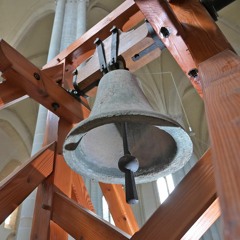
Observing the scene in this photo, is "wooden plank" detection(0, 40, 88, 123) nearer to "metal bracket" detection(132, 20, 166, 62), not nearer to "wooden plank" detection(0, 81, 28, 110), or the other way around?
"wooden plank" detection(0, 81, 28, 110)

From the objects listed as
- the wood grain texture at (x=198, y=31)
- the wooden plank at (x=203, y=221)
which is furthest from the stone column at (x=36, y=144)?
the wood grain texture at (x=198, y=31)

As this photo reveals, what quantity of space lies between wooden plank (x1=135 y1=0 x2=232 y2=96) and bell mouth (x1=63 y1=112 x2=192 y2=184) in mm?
353

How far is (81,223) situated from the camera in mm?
1238

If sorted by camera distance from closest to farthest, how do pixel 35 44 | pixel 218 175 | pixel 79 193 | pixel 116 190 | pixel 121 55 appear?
1. pixel 218 175
2. pixel 121 55
3. pixel 79 193
4. pixel 116 190
5. pixel 35 44

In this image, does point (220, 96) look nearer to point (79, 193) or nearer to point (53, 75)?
point (79, 193)

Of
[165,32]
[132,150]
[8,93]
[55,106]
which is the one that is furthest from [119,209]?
[165,32]

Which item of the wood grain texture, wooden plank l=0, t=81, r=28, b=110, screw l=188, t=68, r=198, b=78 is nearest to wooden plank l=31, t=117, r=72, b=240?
wooden plank l=0, t=81, r=28, b=110

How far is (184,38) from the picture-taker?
1.02 meters

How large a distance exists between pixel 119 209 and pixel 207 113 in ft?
4.09

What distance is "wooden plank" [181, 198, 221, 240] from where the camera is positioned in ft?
3.50

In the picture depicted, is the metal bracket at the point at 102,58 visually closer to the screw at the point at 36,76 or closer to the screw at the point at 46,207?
the screw at the point at 36,76

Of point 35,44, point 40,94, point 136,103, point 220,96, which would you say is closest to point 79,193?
point 40,94

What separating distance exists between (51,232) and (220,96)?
41.3 inches

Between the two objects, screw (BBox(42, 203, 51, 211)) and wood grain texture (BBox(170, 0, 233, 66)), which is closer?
wood grain texture (BBox(170, 0, 233, 66))
